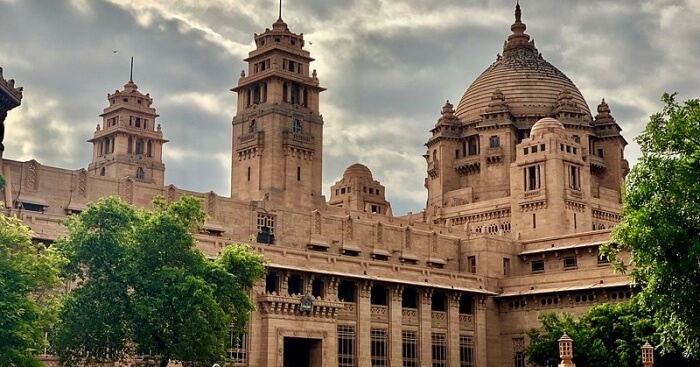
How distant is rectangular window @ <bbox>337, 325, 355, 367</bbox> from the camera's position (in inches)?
3158

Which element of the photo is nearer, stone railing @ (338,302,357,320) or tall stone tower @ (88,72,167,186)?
stone railing @ (338,302,357,320)

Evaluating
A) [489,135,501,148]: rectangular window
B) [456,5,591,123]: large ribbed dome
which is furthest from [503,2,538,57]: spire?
[489,135,501,148]: rectangular window

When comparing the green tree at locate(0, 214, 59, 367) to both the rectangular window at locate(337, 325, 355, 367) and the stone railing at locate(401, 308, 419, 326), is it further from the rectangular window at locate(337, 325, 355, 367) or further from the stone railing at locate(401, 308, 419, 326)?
the stone railing at locate(401, 308, 419, 326)

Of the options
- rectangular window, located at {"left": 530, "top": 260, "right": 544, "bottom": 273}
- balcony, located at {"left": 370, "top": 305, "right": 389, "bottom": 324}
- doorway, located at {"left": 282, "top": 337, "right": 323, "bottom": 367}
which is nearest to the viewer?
doorway, located at {"left": 282, "top": 337, "right": 323, "bottom": 367}

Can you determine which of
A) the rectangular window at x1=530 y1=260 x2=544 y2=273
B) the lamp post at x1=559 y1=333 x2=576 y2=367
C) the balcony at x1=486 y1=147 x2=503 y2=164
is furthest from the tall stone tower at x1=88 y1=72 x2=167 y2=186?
the lamp post at x1=559 y1=333 x2=576 y2=367

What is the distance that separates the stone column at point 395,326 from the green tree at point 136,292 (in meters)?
28.0

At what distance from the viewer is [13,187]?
71125 mm

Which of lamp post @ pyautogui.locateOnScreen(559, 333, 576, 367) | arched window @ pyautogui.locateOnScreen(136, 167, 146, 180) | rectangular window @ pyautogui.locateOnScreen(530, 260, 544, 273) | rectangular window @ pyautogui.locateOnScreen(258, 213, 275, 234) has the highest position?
arched window @ pyautogui.locateOnScreen(136, 167, 146, 180)

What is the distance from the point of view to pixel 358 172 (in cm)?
12631

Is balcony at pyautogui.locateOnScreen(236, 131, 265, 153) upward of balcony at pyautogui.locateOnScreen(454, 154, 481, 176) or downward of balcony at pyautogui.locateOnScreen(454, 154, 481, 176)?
downward

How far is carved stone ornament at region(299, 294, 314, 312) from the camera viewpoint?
247 feet

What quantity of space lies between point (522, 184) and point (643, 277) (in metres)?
59.0

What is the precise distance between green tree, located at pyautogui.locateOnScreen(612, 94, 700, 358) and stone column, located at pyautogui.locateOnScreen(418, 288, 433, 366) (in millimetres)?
36559

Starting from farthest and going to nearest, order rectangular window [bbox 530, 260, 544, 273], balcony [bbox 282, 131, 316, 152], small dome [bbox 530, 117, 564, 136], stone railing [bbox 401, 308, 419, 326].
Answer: small dome [bbox 530, 117, 564, 136], balcony [bbox 282, 131, 316, 152], rectangular window [bbox 530, 260, 544, 273], stone railing [bbox 401, 308, 419, 326]
